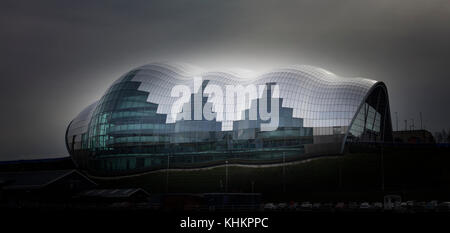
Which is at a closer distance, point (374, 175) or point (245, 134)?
point (374, 175)

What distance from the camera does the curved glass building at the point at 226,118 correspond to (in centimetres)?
9888

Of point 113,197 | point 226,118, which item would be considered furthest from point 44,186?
point 226,118

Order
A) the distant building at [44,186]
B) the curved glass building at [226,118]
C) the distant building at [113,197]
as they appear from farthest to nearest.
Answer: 1. the curved glass building at [226,118]
2. the distant building at [44,186]
3. the distant building at [113,197]

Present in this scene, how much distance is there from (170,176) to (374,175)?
3653cm

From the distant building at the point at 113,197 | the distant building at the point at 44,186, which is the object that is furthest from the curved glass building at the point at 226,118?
the distant building at the point at 113,197

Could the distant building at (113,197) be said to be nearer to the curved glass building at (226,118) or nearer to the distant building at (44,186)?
the distant building at (44,186)

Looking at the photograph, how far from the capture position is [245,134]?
103 metres

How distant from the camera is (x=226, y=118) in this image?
105 meters

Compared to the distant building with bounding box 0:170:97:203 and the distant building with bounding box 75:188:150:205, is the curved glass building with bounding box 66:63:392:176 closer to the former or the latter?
the distant building with bounding box 0:170:97:203

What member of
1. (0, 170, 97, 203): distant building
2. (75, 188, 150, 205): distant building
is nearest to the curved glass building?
(0, 170, 97, 203): distant building

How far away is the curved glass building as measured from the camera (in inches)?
3893

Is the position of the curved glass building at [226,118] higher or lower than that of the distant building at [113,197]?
higher
